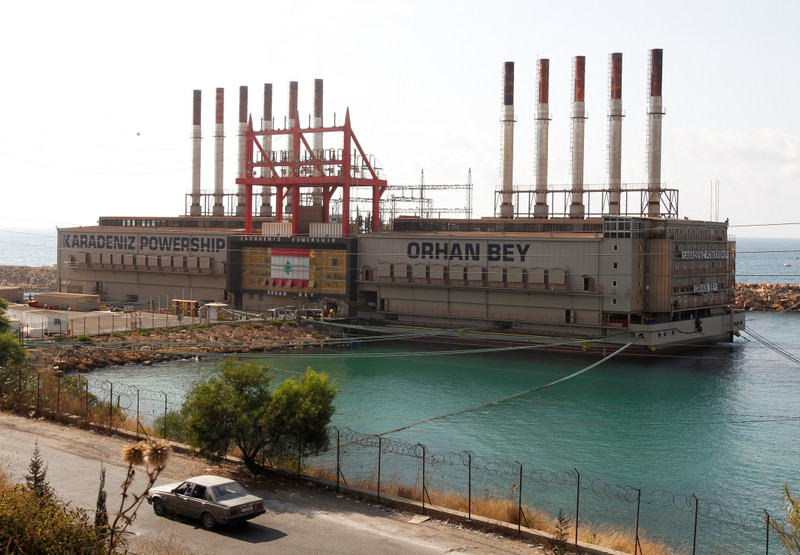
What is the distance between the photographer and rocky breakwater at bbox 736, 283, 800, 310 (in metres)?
82.7

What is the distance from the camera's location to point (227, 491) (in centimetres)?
1692

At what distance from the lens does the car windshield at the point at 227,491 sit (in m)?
16.7

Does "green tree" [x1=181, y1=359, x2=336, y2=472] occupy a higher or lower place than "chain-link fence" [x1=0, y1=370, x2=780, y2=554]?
higher

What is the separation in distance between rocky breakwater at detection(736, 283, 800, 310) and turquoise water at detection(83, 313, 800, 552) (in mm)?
32249

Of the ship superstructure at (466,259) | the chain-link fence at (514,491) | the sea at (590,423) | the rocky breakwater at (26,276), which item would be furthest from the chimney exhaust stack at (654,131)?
the rocky breakwater at (26,276)

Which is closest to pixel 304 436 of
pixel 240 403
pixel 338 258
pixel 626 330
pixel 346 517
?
pixel 240 403

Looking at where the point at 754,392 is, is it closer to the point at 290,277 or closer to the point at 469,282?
the point at 469,282

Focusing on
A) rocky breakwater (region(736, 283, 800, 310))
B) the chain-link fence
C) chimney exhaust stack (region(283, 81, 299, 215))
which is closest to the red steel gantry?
chimney exhaust stack (region(283, 81, 299, 215))

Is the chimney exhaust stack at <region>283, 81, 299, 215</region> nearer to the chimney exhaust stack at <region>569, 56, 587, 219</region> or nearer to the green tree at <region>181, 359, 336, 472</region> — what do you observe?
the chimney exhaust stack at <region>569, 56, 587, 219</region>

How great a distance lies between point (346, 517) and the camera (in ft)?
58.0

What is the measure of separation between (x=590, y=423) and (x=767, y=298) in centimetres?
6170

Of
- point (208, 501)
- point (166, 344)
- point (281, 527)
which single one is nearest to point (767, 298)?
point (166, 344)

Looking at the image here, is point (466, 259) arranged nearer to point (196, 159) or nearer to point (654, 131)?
point (654, 131)

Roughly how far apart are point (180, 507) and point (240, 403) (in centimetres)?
417
